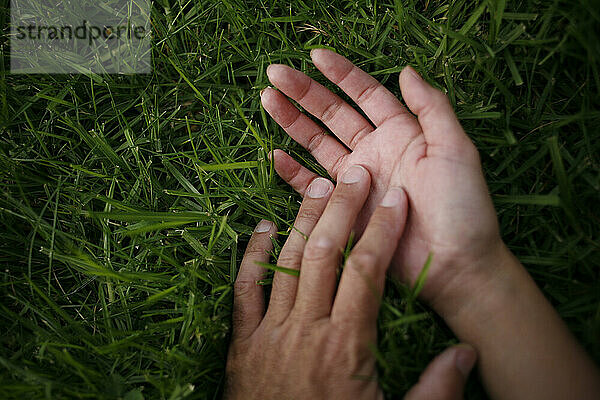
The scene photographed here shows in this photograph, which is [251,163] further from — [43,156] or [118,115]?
[43,156]

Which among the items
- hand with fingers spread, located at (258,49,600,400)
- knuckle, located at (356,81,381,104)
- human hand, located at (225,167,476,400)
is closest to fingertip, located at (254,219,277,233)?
human hand, located at (225,167,476,400)

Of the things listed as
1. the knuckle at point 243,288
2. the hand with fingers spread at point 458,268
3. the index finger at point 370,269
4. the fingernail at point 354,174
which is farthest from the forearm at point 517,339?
the knuckle at point 243,288

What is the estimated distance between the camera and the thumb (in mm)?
1496

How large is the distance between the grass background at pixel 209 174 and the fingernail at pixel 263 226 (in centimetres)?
5

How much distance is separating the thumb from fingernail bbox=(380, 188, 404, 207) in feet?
1.76

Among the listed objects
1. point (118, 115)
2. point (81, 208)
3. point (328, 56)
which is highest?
point (328, 56)

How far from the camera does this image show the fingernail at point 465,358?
5.13ft

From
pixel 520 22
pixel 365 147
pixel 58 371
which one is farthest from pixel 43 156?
pixel 520 22

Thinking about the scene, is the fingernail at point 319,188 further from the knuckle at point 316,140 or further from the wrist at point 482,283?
the wrist at point 482,283

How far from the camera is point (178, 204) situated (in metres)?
2.21

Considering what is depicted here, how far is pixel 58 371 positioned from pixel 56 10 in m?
1.80

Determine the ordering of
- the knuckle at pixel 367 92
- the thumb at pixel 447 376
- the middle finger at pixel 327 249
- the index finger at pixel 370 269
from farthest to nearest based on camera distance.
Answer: the knuckle at pixel 367 92, the middle finger at pixel 327 249, the index finger at pixel 370 269, the thumb at pixel 447 376

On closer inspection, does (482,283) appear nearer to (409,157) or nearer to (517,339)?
(517,339)

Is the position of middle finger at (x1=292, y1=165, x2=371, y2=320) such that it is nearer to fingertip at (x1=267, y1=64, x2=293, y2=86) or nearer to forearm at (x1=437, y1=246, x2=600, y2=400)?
forearm at (x1=437, y1=246, x2=600, y2=400)
